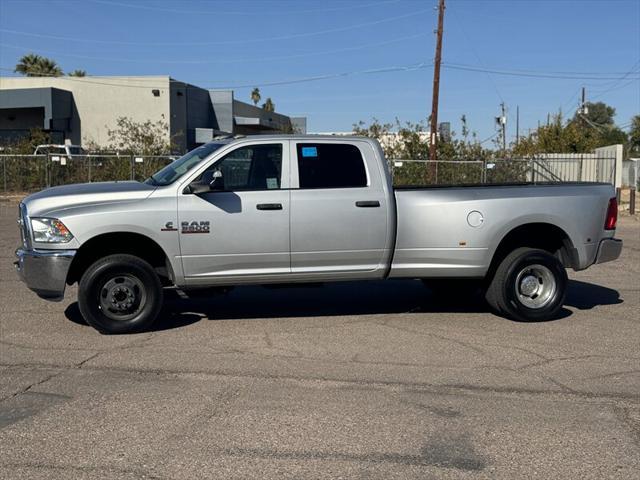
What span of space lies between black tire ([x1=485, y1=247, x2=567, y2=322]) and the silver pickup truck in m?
0.01

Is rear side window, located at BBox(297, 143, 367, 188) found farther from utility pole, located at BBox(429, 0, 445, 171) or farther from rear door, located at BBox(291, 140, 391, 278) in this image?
utility pole, located at BBox(429, 0, 445, 171)

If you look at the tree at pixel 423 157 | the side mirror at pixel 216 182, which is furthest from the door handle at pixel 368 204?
the tree at pixel 423 157

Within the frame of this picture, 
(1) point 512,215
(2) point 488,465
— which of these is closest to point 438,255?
(1) point 512,215

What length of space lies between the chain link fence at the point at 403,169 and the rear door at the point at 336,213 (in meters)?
18.0

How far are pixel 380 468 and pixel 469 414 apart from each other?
48.3 inches

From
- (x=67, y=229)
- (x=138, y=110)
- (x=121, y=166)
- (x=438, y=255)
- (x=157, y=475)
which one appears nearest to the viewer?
(x=157, y=475)

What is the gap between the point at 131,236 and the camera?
25.0 ft

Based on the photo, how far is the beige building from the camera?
39844 millimetres

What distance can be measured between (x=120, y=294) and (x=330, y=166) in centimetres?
265

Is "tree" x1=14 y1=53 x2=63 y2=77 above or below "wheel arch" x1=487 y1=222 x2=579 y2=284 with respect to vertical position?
above

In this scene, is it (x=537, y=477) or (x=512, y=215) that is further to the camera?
(x=512, y=215)

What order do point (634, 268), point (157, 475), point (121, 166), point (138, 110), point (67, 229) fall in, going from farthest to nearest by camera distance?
point (138, 110) → point (121, 166) → point (634, 268) → point (67, 229) → point (157, 475)

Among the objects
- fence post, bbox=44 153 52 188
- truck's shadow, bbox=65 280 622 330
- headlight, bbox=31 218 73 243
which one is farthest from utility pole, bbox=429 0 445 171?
headlight, bbox=31 218 73 243

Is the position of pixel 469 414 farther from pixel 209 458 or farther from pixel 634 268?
pixel 634 268
